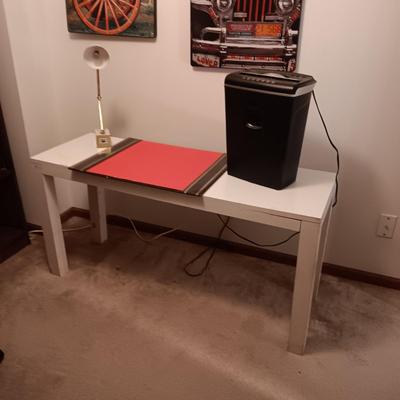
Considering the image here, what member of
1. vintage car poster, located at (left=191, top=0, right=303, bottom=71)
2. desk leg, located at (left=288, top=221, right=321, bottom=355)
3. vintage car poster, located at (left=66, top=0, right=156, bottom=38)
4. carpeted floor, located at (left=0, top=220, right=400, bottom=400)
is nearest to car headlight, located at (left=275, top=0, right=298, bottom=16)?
vintage car poster, located at (left=191, top=0, right=303, bottom=71)

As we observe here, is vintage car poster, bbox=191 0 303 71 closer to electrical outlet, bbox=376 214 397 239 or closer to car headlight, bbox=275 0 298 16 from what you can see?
car headlight, bbox=275 0 298 16

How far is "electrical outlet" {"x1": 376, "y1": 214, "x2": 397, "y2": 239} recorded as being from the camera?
1775mm

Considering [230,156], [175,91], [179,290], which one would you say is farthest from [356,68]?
[179,290]

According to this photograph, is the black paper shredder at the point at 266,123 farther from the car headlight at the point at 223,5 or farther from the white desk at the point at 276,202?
the car headlight at the point at 223,5

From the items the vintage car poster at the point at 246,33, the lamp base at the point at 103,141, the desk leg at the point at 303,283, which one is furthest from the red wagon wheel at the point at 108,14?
the desk leg at the point at 303,283

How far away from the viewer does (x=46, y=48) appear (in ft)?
6.76

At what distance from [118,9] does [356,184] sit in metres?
1.30

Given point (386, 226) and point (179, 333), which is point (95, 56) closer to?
point (179, 333)

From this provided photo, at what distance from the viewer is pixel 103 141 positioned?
1.76 m

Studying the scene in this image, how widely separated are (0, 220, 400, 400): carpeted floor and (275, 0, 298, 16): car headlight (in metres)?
1.15

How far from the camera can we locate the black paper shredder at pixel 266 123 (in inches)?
51.4

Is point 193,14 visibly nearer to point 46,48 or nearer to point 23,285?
point 46,48

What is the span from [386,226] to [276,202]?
71 centimetres

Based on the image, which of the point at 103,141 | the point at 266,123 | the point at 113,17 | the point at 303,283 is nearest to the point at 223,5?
the point at 113,17
